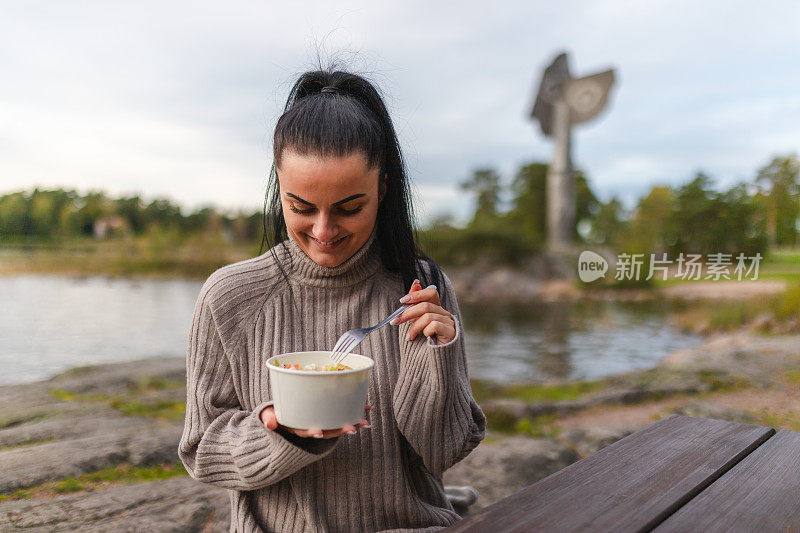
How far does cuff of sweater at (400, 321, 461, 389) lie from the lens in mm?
1156

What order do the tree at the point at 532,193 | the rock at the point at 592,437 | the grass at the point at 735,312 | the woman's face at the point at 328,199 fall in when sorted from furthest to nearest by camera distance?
the tree at the point at 532,193, the grass at the point at 735,312, the rock at the point at 592,437, the woman's face at the point at 328,199

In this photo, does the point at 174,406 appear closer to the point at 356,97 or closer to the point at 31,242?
the point at 31,242

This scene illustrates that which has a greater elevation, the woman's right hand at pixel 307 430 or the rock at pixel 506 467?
the woman's right hand at pixel 307 430

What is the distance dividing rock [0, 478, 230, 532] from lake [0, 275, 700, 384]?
1.61m

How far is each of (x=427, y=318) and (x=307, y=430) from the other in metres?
0.33

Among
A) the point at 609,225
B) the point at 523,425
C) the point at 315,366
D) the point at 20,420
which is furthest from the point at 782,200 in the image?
the point at 20,420

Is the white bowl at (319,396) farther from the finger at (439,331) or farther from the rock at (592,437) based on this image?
the rock at (592,437)

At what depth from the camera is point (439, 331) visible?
1159 mm

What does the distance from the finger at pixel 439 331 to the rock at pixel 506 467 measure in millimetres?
1522

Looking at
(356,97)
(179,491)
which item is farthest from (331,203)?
(179,491)

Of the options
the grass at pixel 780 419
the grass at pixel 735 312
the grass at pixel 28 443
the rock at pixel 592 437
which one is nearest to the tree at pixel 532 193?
the grass at pixel 735 312

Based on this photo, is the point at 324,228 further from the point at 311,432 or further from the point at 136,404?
the point at 136,404

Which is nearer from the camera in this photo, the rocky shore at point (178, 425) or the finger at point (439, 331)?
the finger at point (439, 331)

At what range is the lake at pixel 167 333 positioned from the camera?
432 centimetres
